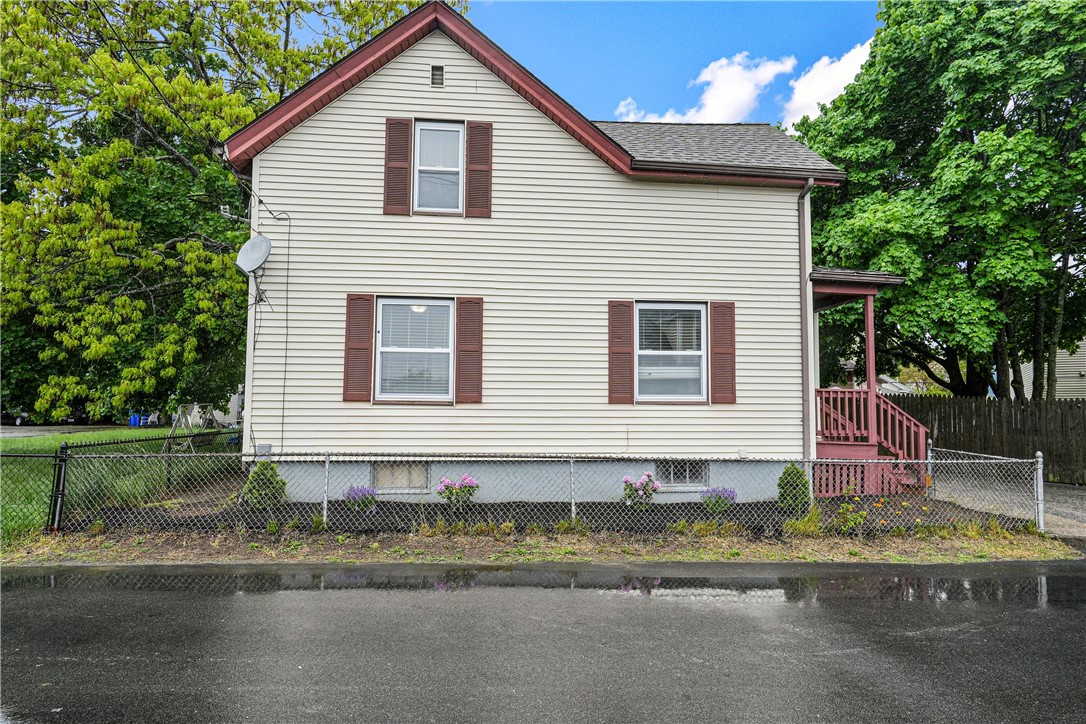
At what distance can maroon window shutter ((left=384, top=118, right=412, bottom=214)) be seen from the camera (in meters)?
8.80

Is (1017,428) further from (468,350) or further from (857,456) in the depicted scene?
(468,350)

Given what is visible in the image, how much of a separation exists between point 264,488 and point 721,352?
269 inches

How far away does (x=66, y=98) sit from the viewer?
446 inches

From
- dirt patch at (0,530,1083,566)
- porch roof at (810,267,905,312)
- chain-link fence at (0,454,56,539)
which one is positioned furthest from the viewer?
porch roof at (810,267,905,312)

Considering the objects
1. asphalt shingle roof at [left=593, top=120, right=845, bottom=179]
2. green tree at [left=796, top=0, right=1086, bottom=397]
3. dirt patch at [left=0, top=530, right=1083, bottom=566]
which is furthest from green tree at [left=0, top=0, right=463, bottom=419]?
green tree at [left=796, top=0, right=1086, bottom=397]

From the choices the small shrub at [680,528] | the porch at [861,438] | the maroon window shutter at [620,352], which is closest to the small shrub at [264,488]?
the maroon window shutter at [620,352]

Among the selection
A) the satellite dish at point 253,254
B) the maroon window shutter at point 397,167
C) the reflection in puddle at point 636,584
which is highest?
the maroon window shutter at point 397,167

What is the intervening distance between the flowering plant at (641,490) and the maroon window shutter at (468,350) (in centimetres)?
249

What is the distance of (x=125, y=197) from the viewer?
12.1 metres

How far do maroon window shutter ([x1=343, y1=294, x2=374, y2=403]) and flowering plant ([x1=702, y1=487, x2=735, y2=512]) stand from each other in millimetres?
5105

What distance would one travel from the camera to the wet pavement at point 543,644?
3365 mm

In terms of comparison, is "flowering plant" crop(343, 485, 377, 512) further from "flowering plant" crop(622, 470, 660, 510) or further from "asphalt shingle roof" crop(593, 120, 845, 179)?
"asphalt shingle roof" crop(593, 120, 845, 179)

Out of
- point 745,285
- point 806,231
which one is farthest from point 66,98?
point 806,231

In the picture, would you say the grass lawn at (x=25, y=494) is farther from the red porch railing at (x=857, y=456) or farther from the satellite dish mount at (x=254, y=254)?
the red porch railing at (x=857, y=456)
